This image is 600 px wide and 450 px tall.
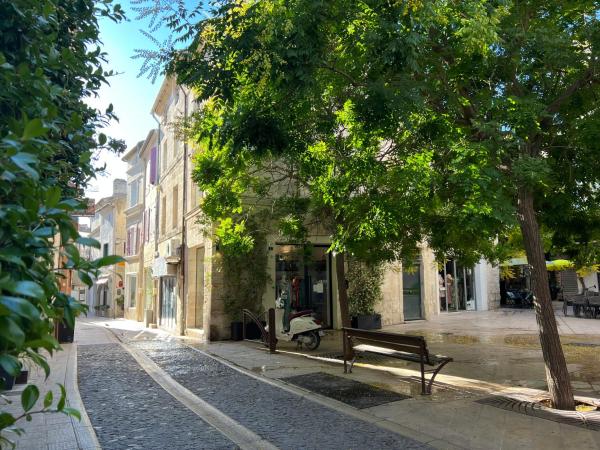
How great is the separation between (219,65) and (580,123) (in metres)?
4.69

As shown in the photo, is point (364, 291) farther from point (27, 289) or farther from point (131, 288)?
point (131, 288)

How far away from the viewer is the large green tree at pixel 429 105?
532cm

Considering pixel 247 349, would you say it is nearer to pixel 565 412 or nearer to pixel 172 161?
pixel 565 412

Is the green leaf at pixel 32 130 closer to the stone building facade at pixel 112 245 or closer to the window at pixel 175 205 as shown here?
the window at pixel 175 205

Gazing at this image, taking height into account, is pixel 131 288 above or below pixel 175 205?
below

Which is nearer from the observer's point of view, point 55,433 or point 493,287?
point 55,433

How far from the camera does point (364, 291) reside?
15570 mm

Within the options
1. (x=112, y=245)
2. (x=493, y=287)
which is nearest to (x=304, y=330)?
(x=493, y=287)

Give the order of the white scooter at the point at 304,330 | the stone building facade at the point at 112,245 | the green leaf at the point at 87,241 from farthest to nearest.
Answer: the stone building facade at the point at 112,245 < the white scooter at the point at 304,330 < the green leaf at the point at 87,241

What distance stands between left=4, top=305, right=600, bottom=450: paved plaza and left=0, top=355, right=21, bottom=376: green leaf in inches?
140

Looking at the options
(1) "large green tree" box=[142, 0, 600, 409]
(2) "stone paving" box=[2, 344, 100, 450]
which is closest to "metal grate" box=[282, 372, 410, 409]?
(1) "large green tree" box=[142, 0, 600, 409]

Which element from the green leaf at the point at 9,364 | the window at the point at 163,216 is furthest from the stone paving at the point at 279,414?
the window at the point at 163,216

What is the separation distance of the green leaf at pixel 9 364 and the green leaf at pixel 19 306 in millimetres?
183

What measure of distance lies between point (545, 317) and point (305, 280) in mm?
10136
